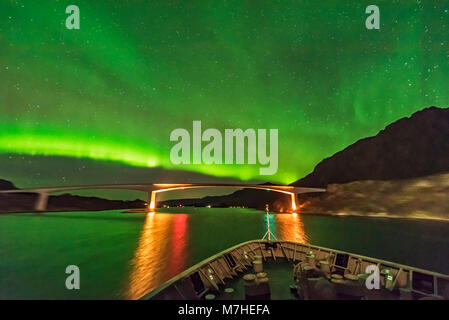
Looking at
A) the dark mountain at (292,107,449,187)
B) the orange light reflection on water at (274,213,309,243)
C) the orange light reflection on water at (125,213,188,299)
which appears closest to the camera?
the orange light reflection on water at (125,213,188,299)

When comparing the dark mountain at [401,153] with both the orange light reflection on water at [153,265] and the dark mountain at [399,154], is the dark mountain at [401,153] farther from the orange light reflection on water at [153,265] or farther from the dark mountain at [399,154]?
the orange light reflection on water at [153,265]

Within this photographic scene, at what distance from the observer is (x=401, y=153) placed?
115750 mm

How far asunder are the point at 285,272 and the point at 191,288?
5804 mm

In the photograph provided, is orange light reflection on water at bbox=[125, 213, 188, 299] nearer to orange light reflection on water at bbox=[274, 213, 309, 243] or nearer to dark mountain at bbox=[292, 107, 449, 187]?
orange light reflection on water at bbox=[274, 213, 309, 243]

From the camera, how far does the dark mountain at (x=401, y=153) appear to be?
96.0 m

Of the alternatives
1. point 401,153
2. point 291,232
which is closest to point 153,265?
point 291,232

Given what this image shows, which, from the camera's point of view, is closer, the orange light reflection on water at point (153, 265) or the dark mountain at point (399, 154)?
the orange light reflection on water at point (153, 265)

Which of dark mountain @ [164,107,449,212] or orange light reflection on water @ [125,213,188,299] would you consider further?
dark mountain @ [164,107,449,212]

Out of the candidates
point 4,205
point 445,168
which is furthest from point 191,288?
point 4,205

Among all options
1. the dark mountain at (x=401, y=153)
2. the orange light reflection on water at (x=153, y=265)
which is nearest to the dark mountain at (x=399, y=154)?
the dark mountain at (x=401, y=153)

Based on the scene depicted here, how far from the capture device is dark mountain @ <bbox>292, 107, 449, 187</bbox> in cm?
9600

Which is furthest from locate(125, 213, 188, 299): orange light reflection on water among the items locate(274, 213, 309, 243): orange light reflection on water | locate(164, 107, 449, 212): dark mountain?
locate(164, 107, 449, 212): dark mountain

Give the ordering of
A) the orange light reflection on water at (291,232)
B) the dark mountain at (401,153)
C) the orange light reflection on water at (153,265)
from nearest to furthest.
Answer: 1. the orange light reflection on water at (153,265)
2. the orange light reflection on water at (291,232)
3. the dark mountain at (401,153)
